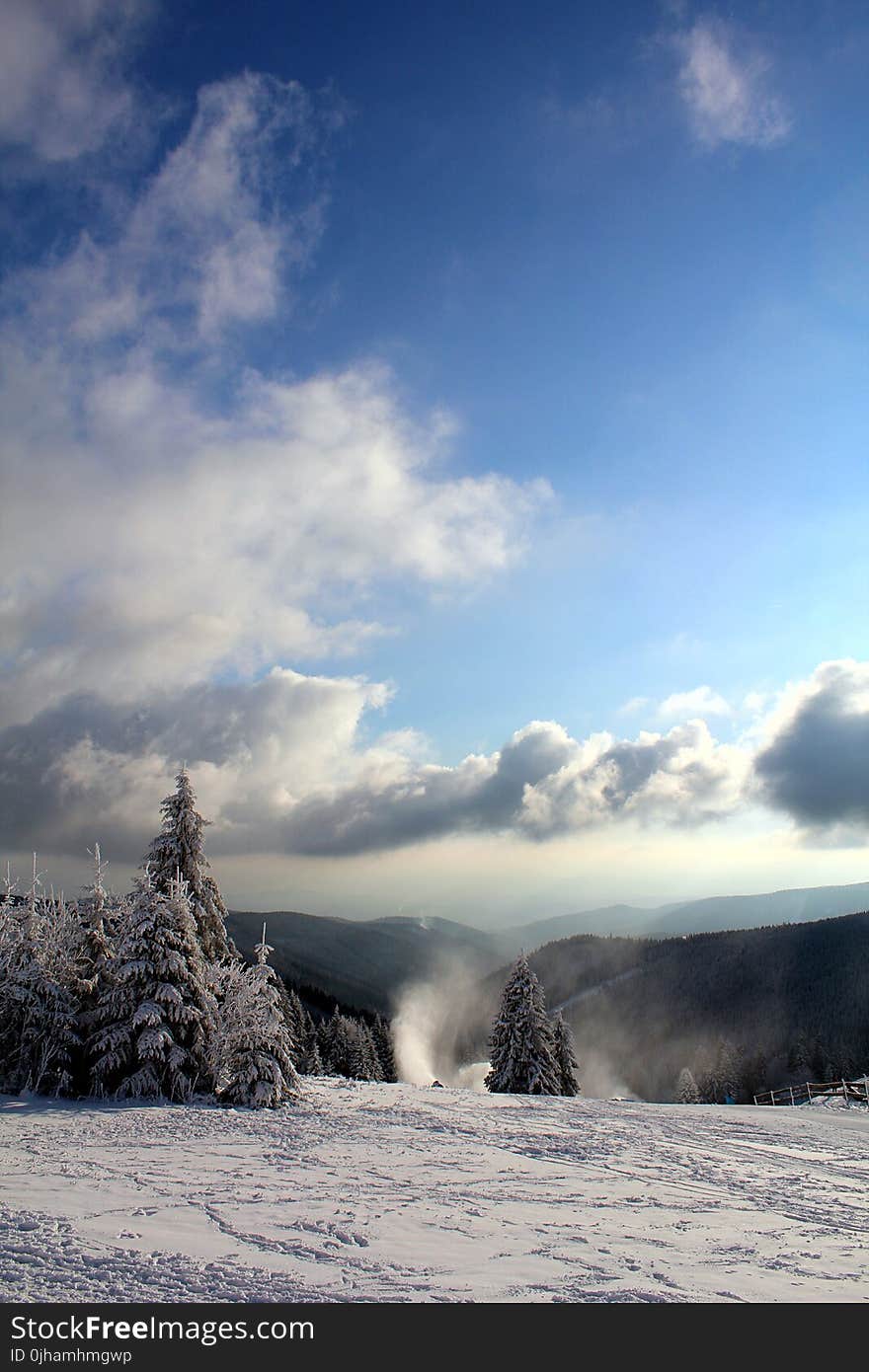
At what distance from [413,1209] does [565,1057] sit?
38.6m

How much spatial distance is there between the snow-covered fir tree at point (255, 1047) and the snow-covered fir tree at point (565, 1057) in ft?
79.6

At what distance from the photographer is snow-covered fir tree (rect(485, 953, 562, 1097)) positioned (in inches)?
1432

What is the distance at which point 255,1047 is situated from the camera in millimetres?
18844

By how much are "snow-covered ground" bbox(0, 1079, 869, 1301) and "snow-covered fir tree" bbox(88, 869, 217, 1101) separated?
5.56 feet

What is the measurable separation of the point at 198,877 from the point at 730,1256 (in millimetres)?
19703

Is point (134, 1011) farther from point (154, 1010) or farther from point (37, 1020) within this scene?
point (37, 1020)

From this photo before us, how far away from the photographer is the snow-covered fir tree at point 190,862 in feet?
77.0

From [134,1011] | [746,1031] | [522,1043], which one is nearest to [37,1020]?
[134,1011]

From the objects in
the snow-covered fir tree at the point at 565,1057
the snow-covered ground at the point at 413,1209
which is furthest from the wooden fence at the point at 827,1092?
the snow-covered fir tree at the point at 565,1057

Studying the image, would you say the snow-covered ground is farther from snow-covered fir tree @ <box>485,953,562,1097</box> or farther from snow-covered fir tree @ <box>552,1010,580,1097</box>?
snow-covered fir tree @ <box>552,1010,580,1097</box>

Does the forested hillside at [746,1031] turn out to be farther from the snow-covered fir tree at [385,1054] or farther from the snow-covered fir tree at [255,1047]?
the snow-covered fir tree at [255,1047]

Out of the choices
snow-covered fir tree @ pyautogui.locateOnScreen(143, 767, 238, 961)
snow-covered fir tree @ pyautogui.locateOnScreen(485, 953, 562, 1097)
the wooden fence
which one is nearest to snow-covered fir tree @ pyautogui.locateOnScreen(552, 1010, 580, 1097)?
snow-covered fir tree @ pyautogui.locateOnScreen(485, 953, 562, 1097)

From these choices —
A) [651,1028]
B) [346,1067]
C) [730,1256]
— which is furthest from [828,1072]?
[730,1256]
